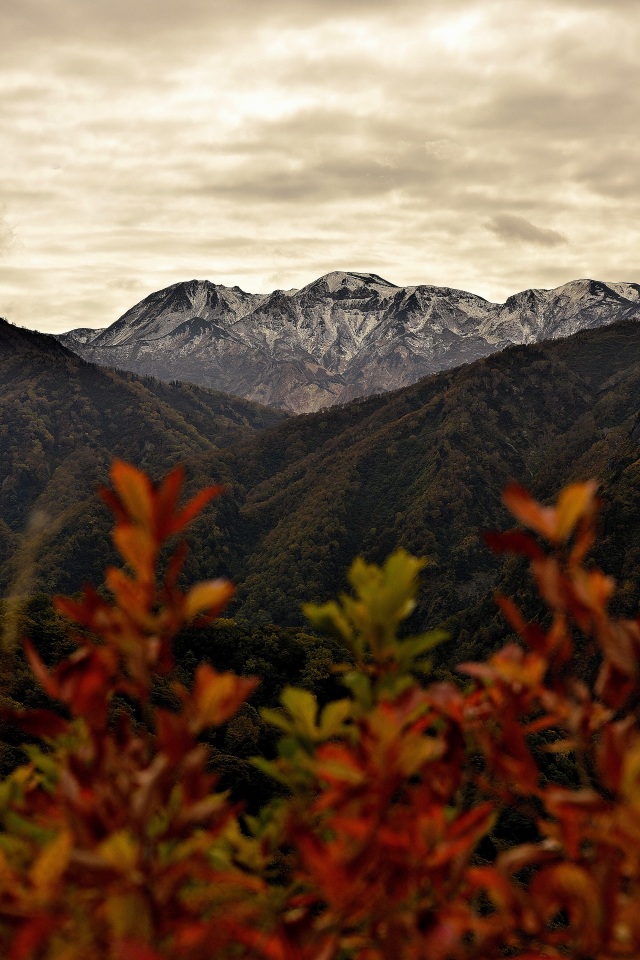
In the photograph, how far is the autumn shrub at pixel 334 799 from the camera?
217 centimetres

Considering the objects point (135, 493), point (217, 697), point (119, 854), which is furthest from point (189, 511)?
point (119, 854)

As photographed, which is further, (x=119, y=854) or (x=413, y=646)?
(x=413, y=646)

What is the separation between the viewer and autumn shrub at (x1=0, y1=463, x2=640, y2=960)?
7.13 ft

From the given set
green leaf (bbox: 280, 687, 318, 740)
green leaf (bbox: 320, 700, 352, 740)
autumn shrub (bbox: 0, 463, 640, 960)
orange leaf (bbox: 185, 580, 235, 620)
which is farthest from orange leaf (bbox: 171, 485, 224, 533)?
green leaf (bbox: 320, 700, 352, 740)

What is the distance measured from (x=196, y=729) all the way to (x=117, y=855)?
40 centimetres

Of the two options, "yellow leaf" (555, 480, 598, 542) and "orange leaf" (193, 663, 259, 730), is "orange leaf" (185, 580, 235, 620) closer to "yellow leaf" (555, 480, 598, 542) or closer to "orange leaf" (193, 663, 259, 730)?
"orange leaf" (193, 663, 259, 730)

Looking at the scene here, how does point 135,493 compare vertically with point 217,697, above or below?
above

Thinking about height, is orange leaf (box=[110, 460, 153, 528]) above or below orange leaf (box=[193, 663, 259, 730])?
above

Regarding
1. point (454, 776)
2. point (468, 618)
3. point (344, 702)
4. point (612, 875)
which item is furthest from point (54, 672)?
point (468, 618)

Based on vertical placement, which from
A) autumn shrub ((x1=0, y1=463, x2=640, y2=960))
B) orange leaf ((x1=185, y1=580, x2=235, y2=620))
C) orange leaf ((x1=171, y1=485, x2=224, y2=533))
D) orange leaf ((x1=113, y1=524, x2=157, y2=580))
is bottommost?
autumn shrub ((x1=0, y1=463, x2=640, y2=960))

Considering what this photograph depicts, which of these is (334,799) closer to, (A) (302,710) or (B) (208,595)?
(A) (302,710)

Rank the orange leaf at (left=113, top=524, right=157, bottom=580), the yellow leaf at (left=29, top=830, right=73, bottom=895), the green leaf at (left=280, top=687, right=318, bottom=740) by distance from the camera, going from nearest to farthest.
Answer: the yellow leaf at (left=29, top=830, right=73, bottom=895) → the orange leaf at (left=113, top=524, right=157, bottom=580) → the green leaf at (left=280, top=687, right=318, bottom=740)

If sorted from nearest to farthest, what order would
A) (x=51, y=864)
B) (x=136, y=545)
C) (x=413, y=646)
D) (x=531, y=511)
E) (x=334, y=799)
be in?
(x=51, y=864)
(x=136, y=545)
(x=531, y=511)
(x=334, y=799)
(x=413, y=646)

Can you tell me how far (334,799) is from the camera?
8.13 feet
